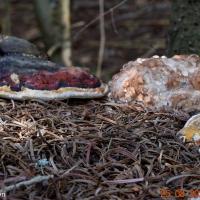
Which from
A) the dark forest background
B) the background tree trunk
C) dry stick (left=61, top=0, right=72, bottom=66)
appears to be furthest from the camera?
the dark forest background

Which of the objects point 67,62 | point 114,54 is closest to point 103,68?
point 114,54

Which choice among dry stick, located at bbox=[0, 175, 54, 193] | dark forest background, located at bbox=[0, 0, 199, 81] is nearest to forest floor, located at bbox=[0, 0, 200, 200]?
dry stick, located at bbox=[0, 175, 54, 193]

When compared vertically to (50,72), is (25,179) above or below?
below

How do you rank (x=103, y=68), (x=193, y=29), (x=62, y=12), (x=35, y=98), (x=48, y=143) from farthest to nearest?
(x=103, y=68), (x=62, y=12), (x=193, y=29), (x=35, y=98), (x=48, y=143)

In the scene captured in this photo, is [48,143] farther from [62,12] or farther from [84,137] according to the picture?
[62,12]

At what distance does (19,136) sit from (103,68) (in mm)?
5285

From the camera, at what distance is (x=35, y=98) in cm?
245
